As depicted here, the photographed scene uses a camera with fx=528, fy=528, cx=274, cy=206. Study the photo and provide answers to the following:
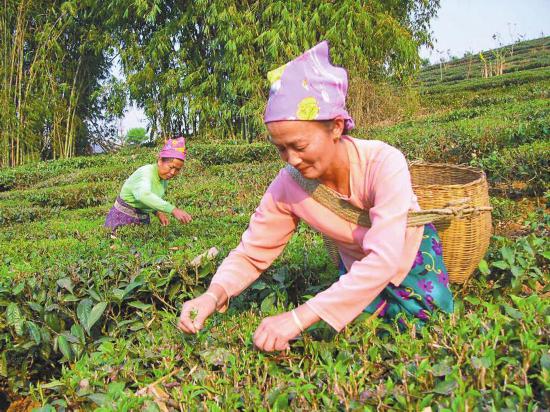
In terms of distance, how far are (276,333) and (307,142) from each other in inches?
25.2

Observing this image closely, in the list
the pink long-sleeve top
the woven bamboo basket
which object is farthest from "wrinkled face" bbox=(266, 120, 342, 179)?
the woven bamboo basket

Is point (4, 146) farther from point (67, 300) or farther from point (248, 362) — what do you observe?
point (248, 362)

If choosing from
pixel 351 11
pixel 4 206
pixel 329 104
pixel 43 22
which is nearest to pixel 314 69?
pixel 329 104

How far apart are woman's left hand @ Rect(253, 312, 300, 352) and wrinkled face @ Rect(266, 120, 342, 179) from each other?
1.75ft

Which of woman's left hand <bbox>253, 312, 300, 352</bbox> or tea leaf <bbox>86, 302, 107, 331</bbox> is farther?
tea leaf <bbox>86, 302, 107, 331</bbox>

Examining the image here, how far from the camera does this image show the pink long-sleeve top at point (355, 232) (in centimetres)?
176

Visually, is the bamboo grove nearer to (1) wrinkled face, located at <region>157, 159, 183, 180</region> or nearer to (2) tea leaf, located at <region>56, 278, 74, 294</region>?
(1) wrinkled face, located at <region>157, 159, 183, 180</region>

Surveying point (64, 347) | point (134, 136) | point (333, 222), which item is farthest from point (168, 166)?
point (134, 136)

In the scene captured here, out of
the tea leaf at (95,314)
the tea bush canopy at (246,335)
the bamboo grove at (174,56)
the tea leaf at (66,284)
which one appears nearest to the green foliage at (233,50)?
the bamboo grove at (174,56)

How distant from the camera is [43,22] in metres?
17.2

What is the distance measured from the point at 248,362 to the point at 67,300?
1.41m

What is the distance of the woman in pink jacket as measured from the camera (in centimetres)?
175

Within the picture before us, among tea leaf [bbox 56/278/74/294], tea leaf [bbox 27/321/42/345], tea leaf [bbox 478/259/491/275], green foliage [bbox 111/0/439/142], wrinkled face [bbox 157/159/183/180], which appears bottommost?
tea leaf [bbox 27/321/42/345]

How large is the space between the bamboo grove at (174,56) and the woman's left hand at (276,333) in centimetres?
1268
